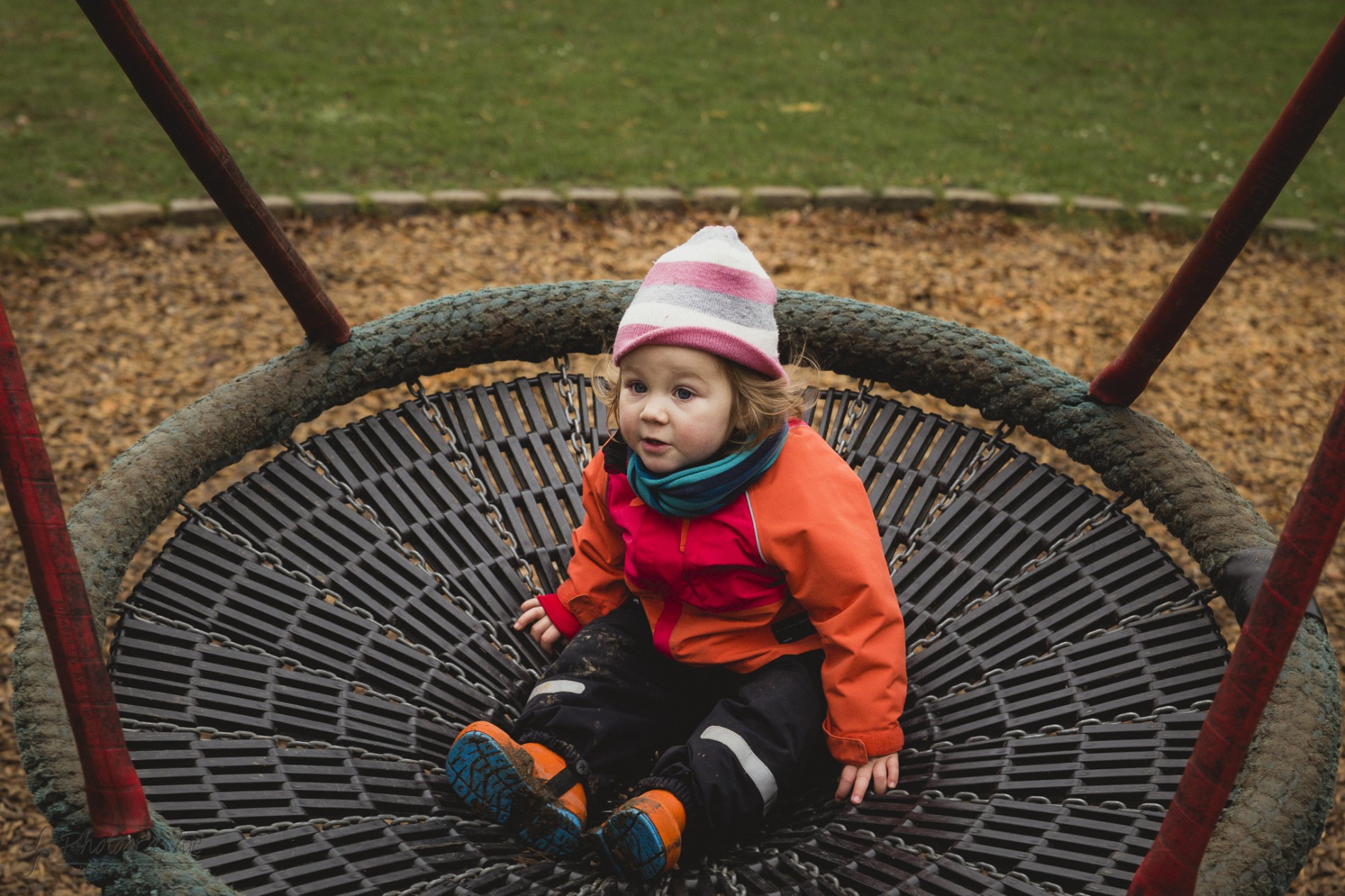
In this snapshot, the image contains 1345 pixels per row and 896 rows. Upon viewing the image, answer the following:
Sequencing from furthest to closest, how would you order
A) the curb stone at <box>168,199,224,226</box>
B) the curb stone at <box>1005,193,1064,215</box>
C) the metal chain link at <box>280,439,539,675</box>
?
the curb stone at <box>1005,193,1064,215</box>
the curb stone at <box>168,199,224,226</box>
the metal chain link at <box>280,439,539,675</box>

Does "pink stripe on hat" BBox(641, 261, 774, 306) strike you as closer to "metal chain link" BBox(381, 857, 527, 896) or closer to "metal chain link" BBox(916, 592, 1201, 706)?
"metal chain link" BBox(916, 592, 1201, 706)

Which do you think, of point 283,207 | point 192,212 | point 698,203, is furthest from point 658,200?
point 192,212

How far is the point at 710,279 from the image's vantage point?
4.74ft

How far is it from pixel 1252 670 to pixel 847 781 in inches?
26.1

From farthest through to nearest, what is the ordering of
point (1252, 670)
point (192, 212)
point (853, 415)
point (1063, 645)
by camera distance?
point (192, 212) < point (853, 415) < point (1063, 645) < point (1252, 670)

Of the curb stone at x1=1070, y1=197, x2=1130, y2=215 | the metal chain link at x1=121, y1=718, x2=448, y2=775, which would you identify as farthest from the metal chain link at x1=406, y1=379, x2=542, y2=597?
the curb stone at x1=1070, y1=197, x2=1130, y2=215

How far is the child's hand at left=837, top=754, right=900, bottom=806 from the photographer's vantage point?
1.43 m

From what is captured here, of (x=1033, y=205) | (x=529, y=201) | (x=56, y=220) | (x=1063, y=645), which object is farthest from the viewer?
(x=1033, y=205)

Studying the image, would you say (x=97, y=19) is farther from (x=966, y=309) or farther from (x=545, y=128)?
(x=545, y=128)

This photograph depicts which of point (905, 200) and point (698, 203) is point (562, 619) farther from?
point (905, 200)

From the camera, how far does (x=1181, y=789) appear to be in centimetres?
95

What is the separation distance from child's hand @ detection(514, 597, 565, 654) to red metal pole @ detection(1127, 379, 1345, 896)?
1.01 m

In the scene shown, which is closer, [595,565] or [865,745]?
[865,745]

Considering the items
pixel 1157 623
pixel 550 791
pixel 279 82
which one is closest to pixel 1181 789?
pixel 1157 623
